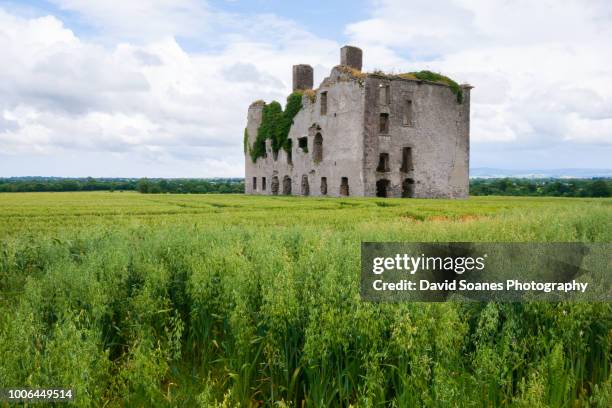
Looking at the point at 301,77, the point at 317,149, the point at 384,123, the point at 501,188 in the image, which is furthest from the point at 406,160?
the point at 501,188

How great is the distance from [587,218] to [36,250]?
11924 mm

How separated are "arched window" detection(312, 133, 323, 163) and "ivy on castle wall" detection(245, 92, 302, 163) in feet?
13.9

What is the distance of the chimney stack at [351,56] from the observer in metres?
43.6

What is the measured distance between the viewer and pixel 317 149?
43688 millimetres

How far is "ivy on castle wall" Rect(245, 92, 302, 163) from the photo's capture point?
4666 centimetres

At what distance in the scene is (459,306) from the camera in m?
5.08

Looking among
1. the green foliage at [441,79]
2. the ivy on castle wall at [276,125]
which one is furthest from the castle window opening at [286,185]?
the green foliage at [441,79]

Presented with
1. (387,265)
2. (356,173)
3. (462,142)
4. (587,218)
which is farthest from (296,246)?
(462,142)

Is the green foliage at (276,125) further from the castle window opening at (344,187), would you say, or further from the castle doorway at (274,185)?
the castle window opening at (344,187)

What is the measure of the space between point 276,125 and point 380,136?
45.2 feet

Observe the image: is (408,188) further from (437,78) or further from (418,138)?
(437,78)

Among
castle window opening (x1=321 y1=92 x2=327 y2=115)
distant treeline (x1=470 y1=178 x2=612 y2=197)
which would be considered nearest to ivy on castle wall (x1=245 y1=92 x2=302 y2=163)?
castle window opening (x1=321 y1=92 x2=327 y2=115)

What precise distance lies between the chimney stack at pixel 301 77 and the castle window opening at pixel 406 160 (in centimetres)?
1403

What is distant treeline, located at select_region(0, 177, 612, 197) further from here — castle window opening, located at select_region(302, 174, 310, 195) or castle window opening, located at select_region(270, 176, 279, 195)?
castle window opening, located at select_region(302, 174, 310, 195)
